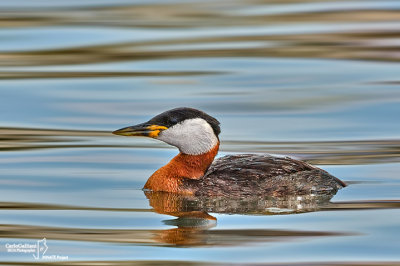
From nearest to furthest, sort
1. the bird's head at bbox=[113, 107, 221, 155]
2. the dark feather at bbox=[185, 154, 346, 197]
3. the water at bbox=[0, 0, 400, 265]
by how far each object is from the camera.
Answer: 1. the water at bbox=[0, 0, 400, 265]
2. the dark feather at bbox=[185, 154, 346, 197]
3. the bird's head at bbox=[113, 107, 221, 155]

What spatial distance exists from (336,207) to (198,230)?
1.42 metres

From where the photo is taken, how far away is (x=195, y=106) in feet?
49.2

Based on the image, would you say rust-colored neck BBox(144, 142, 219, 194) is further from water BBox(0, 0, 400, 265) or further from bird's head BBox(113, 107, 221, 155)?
water BBox(0, 0, 400, 265)

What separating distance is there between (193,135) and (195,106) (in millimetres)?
4477

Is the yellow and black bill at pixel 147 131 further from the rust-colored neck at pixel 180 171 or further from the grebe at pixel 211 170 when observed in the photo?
the rust-colored neck at pixel 180 171

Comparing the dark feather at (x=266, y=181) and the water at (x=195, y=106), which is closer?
the water at (x=195, y=106)

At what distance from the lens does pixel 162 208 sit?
32.5 ft

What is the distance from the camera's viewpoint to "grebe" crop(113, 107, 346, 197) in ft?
33.8

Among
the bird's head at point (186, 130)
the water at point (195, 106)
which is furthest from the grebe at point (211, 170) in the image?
the water at point (195, 106)

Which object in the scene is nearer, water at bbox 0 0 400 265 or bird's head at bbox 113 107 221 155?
water at bbox 0 0 400 265

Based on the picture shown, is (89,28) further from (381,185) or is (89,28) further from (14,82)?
(381,185)

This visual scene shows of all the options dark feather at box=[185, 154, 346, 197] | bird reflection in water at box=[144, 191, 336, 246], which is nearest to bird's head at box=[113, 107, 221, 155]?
dark feather at box=[185, 154, 346, 197]

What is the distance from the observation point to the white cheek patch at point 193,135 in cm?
1049

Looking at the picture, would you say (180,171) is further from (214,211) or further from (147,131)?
(214,211)
